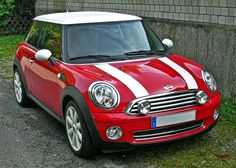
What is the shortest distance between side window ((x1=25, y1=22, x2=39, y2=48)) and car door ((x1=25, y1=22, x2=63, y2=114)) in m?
0.08

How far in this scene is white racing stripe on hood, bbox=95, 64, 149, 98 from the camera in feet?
13.0

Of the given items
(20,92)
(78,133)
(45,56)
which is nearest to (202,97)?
(78,133)

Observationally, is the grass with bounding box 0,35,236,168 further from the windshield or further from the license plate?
the windshield

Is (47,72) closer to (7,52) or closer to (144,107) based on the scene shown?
(144,107)

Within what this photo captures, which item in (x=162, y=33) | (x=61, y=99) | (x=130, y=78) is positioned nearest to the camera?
(x=130, y=78)

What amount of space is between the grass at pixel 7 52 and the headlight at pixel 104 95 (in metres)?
5.42

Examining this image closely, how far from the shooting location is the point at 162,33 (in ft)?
25.5

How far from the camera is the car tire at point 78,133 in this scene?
412 cm

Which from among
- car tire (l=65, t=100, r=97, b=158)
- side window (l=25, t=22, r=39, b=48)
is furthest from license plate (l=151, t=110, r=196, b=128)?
side window (l=25, t=22, r=39, b=48)

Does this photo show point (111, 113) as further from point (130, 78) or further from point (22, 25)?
point (22, 25)

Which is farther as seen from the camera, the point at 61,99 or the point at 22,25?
the point at 22,25

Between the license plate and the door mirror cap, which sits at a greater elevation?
the door mirror cap

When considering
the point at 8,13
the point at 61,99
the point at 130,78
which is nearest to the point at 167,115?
the point at 130,78

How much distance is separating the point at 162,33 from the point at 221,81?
6.43ft
